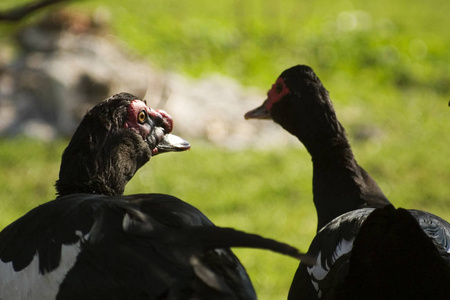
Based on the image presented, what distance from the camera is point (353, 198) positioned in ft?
12.1

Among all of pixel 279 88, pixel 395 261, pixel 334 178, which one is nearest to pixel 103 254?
pixel 395 261

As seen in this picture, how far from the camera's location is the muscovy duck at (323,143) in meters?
3.72

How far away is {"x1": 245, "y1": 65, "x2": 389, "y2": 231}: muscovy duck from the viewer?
3725 millimetres

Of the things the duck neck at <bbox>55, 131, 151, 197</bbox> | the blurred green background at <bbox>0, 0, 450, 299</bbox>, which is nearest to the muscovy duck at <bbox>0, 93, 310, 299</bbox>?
the duck neck at <bbox>55, 131, 151, 197</bbox>

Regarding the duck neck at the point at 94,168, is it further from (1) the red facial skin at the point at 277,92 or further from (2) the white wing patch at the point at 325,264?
(1) the red facial skin at the point at 277,92

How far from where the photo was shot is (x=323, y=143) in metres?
3.93

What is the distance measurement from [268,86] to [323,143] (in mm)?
5996

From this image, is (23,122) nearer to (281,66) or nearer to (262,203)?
(262,203)

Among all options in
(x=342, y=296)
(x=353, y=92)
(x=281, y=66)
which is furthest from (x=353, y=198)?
(x=281, y=66)

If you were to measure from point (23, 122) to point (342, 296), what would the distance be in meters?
5.99

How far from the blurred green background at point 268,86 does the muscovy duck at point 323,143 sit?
Result: 5.09ft

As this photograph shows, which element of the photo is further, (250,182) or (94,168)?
(250,182)

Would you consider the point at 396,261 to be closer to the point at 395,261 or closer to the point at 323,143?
the point at 395,261

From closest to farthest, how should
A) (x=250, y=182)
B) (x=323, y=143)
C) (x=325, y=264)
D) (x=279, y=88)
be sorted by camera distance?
(x=325, y=264) < (x=323, y=143) < (x=279, y=88) < (x=250, y=182)
